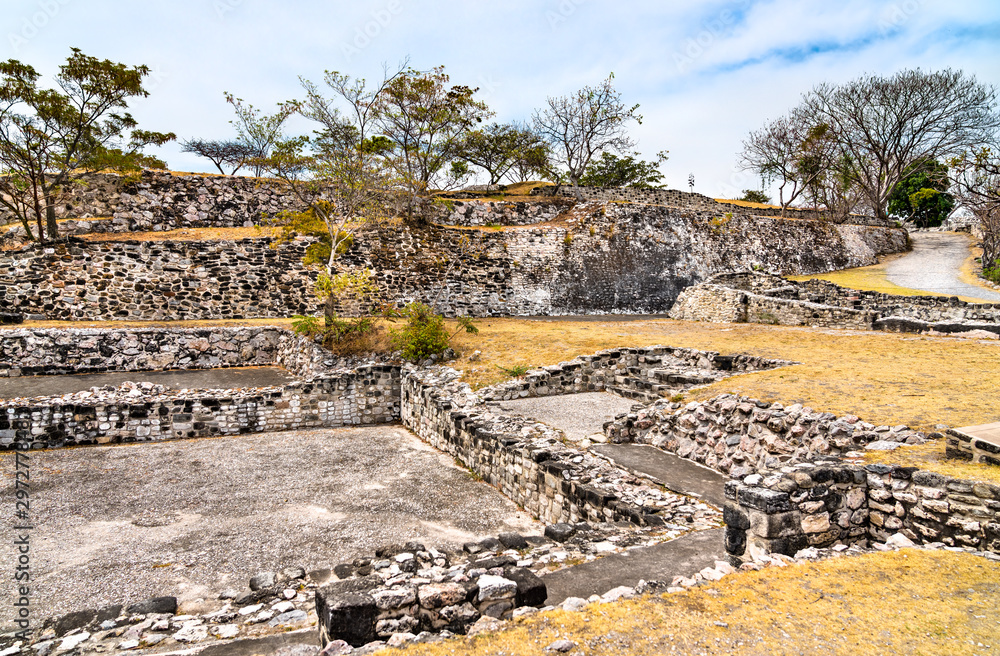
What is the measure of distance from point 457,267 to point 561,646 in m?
18.7

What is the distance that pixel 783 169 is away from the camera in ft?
126

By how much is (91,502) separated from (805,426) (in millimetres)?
9811

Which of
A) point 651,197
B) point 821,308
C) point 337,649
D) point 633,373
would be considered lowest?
point 337,649

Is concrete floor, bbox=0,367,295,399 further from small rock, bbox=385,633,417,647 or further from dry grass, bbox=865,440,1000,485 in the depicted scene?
dry grass, bbox=865,440,1000,485

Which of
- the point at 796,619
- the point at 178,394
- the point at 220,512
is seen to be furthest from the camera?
the point at 178,394

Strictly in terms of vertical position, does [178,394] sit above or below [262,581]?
above

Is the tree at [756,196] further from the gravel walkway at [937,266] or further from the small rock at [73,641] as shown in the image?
the small rock at [73,641]

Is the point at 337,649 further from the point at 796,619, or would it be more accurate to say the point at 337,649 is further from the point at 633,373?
the point at 633,373

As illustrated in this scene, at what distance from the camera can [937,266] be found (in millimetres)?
28609

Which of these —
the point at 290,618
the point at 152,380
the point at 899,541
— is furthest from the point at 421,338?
the point at 899,541

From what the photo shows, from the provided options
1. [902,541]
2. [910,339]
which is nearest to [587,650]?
[902,541]

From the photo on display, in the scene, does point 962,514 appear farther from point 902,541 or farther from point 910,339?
point 910,339

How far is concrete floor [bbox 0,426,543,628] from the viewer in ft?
17.8

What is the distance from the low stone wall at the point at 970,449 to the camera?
4.80 meters
